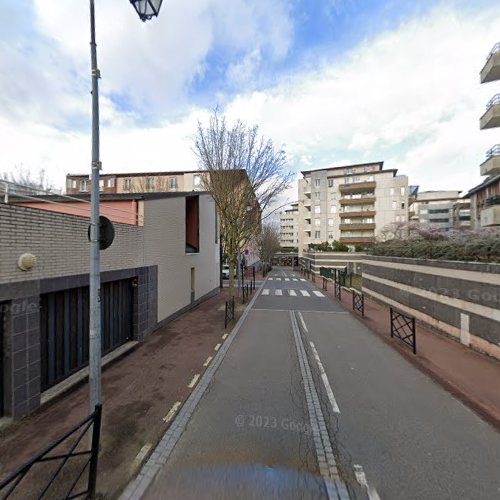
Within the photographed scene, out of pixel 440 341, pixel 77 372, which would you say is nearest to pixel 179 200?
pixel 77 372

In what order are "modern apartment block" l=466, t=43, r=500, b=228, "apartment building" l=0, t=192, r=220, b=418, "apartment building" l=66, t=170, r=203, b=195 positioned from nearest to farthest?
"apartment building" l=0, t=192, r=220, b=418 → "modern apartment block" l=466, t=43, r=500, b=228 → "apartment building" l=66, t=170, r=203, b=195

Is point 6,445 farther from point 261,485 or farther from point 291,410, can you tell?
point 291,410

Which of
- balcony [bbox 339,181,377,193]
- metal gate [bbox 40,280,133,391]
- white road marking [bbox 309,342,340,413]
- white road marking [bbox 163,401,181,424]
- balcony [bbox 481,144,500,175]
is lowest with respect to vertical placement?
white road marking [bbox 309,342,340,413]

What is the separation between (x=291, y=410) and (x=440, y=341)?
21.8ft

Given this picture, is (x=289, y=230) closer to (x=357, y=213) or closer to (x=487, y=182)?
(x=357, y=213)

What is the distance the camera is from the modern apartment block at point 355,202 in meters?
42.6

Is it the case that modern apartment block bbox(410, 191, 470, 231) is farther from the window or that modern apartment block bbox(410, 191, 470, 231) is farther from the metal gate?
the metal gate

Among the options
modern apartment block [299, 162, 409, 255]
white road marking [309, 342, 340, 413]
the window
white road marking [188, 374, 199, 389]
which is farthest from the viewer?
modern apartment block [299, 162, 409, 255]

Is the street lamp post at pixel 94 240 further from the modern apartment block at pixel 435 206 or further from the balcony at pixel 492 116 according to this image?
the modern apartment block at pixel 435 206

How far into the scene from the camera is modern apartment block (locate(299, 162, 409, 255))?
42594mm

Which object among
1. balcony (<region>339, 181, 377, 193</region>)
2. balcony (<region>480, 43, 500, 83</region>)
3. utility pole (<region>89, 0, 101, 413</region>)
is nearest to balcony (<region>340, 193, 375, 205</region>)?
balcony (<region>339, 181, 377, 193</region>)

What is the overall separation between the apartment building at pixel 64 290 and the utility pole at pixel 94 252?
204 cm

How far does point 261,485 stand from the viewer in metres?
2.98

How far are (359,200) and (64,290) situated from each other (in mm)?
46434
